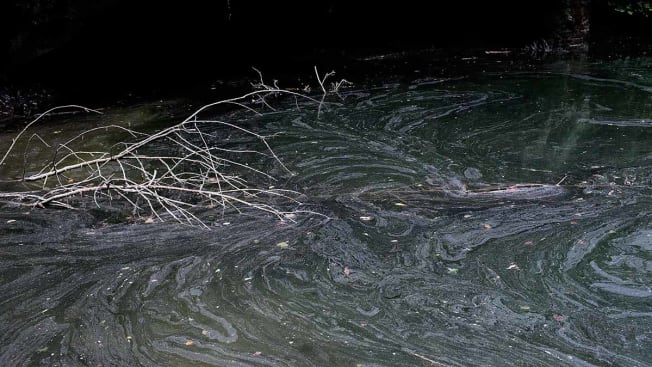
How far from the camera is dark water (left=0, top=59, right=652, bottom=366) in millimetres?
2883

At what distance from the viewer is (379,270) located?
3.56m

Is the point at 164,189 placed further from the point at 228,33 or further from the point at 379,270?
the point at 228,33

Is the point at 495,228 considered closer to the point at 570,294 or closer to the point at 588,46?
the point at 570,294

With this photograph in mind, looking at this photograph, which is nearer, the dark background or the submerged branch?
the submerged branch

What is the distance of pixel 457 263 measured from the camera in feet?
11.9

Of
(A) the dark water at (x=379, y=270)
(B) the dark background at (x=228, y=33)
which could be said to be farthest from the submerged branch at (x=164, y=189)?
(B) the dark background at (x=228, y=33)

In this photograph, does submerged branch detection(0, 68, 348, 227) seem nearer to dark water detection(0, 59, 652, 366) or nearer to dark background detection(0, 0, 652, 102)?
dark water detection(0, 59, 652, 366)

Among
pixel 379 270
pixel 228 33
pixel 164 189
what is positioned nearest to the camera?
→ pixel 379 270

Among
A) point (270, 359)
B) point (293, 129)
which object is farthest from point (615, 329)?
point (293, 129)

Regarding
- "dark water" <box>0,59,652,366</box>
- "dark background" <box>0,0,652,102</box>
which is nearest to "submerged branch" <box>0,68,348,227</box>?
"dark water" <box>0,59,652,366</box>

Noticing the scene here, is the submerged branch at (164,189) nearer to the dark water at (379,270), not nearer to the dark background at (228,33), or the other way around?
the dark water at (379,270)

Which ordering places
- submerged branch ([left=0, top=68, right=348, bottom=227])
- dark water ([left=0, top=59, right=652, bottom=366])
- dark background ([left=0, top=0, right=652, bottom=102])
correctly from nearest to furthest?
dark water ([left=0, top=59, right=652, bottom=366]) < submerged branch ([left=0, top=68, right=348, bottom=227]) < dark background ([left=0, top=0, right=652, bottom=102])

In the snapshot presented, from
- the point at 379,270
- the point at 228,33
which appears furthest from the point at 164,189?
the point at 228,33

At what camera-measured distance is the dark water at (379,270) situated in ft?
9.46
